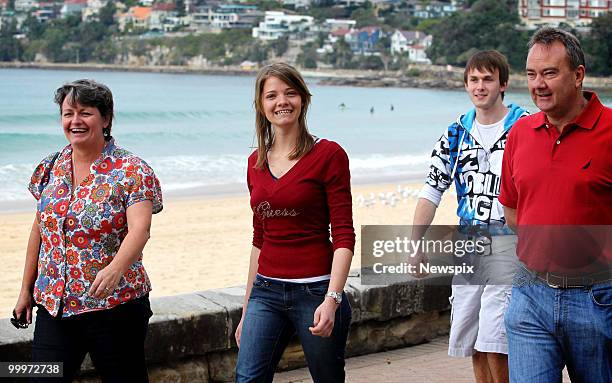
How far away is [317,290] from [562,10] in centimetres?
14941

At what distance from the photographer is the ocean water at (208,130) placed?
88.2 ft

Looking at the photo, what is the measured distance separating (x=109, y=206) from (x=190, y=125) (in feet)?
160

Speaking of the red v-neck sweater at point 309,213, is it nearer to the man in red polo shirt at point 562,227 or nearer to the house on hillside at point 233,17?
the man in red polo shirt at point 562,227

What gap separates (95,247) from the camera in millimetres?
3715

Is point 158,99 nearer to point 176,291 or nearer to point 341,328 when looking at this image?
point 176,291

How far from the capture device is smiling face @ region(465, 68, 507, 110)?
461cm

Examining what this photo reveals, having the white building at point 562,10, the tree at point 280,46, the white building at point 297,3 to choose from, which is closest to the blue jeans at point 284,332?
the white building at point 562,10

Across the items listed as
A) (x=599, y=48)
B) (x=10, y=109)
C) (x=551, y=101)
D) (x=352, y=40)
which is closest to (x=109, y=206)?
(x=551, y=101)

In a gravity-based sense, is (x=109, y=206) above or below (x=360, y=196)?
above

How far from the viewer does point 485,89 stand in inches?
182

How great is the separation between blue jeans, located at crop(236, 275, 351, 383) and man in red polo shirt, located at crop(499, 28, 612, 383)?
0.62 meters

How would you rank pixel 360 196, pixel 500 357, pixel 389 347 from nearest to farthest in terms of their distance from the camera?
1. pixel 500 357
2. pixel 389 347
3. pixel 360 196

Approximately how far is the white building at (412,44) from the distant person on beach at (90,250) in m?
127

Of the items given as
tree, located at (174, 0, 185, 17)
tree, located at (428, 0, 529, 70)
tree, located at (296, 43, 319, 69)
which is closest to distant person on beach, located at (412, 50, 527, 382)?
tree, located at (428, 0, 529, 70)
